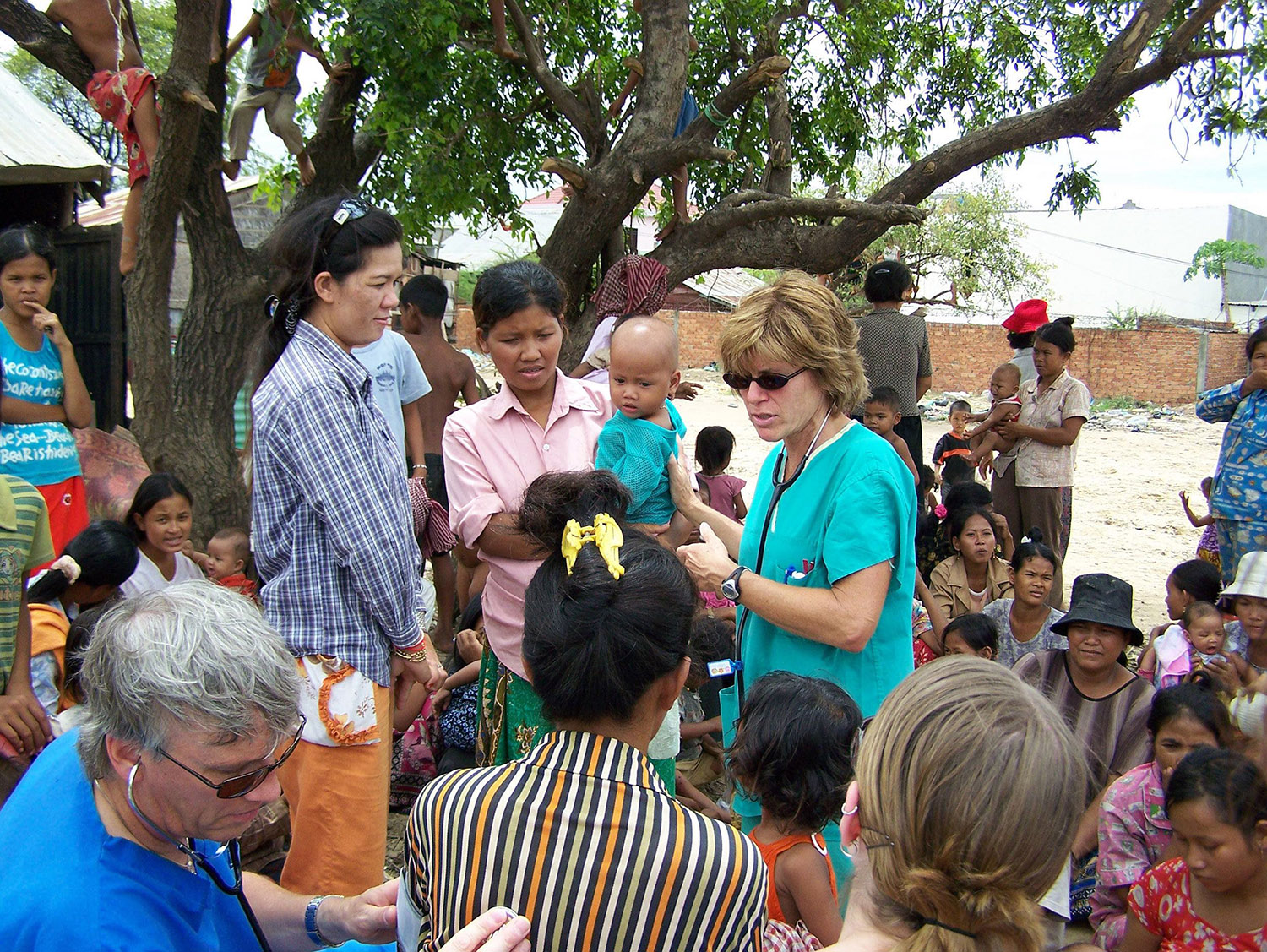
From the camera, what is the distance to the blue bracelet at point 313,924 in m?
1.88

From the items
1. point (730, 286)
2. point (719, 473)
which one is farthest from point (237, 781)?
point (730, 286)

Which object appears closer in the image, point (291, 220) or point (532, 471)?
point (291, 220)

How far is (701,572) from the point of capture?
2.30 metres

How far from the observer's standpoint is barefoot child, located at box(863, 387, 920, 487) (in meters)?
5.42

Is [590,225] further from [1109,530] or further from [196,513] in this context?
[1109,530]

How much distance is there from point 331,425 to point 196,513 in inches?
148

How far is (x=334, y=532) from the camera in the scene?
7.43ft

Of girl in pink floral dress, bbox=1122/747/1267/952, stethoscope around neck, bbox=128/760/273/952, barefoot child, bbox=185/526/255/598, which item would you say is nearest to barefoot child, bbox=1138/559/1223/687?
girl in pink floral dress, bbox=1122/747/1267/952

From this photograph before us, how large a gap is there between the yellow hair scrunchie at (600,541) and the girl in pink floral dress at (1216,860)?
176 centimetres

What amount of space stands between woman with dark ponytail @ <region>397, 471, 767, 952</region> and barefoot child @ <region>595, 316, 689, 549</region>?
3.68ft

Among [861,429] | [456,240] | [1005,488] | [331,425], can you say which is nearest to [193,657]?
[331,425]

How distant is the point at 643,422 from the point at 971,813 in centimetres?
169

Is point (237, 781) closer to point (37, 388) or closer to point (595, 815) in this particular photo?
point (595, 815)

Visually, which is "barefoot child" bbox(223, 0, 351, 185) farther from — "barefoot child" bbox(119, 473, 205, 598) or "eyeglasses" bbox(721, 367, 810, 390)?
"eyeglasses" bbox(721, 367, 810, 390)
